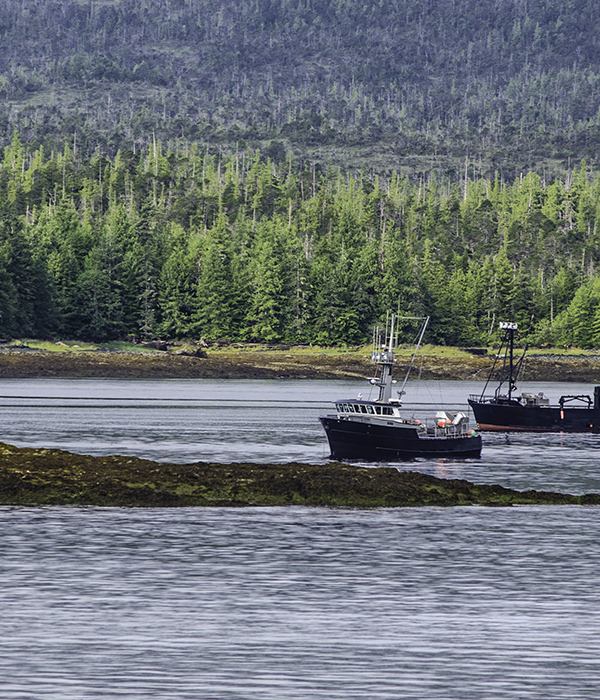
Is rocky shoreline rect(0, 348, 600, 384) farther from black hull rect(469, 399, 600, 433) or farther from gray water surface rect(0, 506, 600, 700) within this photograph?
gray water surface rect(0, 506, 600, 700)

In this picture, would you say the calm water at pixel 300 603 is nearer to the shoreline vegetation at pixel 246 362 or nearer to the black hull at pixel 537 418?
the black hull at pixel 537 418

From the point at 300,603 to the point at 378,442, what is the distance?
32.8 meters

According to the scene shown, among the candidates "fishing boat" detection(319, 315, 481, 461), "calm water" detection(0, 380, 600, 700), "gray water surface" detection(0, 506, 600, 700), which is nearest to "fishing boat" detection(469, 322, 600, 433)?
"fishing boat" detection(319, 315, 481, 461)

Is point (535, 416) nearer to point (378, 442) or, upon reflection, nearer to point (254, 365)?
point (378, 442)

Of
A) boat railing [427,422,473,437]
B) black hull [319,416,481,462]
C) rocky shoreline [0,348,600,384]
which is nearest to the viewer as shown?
black hull [319,416,481,462]

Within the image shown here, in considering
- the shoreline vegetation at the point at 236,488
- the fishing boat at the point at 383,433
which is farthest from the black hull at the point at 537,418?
the shoreline vegetation at the point at 236,488

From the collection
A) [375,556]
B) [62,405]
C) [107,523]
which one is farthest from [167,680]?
[62,405]

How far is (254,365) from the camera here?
15925cm

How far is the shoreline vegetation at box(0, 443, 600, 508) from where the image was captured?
41.1 metres

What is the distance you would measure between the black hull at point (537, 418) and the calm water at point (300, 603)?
36.9 metres

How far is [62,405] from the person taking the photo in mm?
93938

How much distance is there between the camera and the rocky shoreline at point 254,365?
476ft

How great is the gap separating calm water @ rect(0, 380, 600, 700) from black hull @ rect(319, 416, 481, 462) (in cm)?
1007

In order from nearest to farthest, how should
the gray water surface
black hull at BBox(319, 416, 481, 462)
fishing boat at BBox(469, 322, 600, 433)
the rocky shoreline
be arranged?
1. the gray water surface
2. black hull at BBox(319, 416, 481, 462)
3. fishing boat at BBox(469, 322, 600, 433)
4. the rocky shoreline
